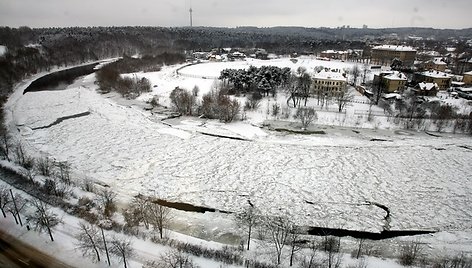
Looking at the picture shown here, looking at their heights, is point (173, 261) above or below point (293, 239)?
above

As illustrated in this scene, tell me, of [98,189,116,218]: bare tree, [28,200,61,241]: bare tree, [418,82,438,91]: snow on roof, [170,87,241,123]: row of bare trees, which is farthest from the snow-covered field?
[418,82,438,91]: snow on roof

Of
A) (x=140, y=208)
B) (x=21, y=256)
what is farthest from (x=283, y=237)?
(x=21, y=256)

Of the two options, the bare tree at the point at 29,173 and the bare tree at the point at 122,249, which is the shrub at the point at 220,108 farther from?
the bare tree at the point at 122,249

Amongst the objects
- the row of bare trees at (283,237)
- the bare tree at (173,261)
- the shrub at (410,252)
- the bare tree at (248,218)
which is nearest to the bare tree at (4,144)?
the bare tree at (173,261)

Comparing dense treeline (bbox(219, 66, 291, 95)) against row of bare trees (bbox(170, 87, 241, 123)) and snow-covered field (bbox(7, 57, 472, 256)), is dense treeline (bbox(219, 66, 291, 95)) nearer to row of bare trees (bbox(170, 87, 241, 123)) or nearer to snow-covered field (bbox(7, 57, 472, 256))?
row of bare trees (bbox(170, 87, 241, 123))

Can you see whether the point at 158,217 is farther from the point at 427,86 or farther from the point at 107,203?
the point at 427,86

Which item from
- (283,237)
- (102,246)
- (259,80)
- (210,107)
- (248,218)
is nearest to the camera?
(102,246)
